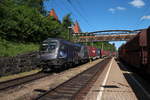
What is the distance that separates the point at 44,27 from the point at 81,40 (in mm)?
30714

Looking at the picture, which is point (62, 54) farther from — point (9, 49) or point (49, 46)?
point (9, 49)

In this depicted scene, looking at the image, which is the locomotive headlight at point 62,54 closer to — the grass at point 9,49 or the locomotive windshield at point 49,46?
the locomotive windshield at point 49,46

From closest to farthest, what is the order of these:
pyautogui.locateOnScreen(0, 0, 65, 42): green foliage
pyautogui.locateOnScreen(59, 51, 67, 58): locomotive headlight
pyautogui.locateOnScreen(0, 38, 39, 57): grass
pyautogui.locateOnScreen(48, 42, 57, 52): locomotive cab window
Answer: pyautogui.locateOnScreen(0, 38, 39, 57): grass, pyautogui.locateOnScreen(48, 42, 57, 52): locomotive cab window, pyautogui.locateOnScreen(59, 51, 67, 58): locomotive headlight, pyautogui.locateOnScreen(0, 0, 65, 42): green foliage

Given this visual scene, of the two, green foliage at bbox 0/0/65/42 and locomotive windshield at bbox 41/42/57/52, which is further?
green foliage at bbox 0/0/65/42

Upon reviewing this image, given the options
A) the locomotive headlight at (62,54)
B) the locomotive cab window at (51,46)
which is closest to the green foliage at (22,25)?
the locomotive cab window at (51,46)

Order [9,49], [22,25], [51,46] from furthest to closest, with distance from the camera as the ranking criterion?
1. [22,25]
2. [9,49]
3. [51,46]

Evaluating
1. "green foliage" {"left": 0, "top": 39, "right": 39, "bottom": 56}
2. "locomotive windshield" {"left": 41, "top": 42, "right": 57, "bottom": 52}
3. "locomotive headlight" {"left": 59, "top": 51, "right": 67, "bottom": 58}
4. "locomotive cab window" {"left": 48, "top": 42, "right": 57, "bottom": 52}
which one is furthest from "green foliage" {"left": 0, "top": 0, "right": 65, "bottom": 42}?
"locomotive headlight" {"left": 59, "top": 51, "right": 67, "bottom": 58}

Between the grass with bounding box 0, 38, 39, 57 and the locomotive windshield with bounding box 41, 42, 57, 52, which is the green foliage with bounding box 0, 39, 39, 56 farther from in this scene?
the locomotive windshield with bounding box 41, 42, 57, 52

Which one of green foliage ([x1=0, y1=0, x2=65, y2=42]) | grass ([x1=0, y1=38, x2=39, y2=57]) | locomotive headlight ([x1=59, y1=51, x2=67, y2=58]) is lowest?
locomotive headlight ([x1=59, y1=51, x2=67, y2=58])

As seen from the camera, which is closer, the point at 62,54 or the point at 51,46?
the point at 51,46

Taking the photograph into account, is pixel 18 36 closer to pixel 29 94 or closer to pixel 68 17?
pixel 29 94

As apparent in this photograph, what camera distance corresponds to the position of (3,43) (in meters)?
19.7

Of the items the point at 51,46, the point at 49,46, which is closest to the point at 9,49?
the point at 49,46

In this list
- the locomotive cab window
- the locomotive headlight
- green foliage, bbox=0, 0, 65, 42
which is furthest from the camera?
green foliage, bbox=0, 0, 65, 42
